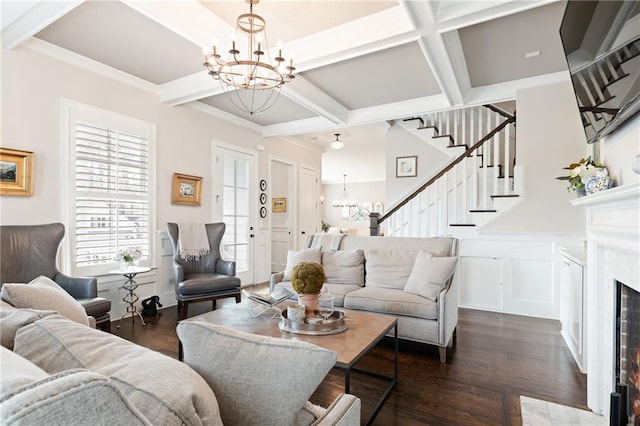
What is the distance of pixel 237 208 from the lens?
541 cm

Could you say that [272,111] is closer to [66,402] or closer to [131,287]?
[131,287]

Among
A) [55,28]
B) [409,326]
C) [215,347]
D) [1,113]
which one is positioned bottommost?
[409,326]

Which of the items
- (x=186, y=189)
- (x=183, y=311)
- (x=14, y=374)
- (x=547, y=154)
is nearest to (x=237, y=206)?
(x=186, y=189)

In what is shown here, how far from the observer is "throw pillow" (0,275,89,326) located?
1.27 m

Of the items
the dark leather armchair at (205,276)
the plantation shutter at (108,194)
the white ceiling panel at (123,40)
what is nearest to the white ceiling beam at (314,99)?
the white ceiling panel at (123,40)

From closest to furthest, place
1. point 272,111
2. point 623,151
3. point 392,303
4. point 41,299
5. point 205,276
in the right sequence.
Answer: point 41,299 < point 623,151 < point 392,303 < point 205,276 < point 272,111

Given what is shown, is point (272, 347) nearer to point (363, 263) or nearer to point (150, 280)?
point (363, 263)

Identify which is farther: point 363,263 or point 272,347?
point 363,263

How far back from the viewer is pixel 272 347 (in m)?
0.81

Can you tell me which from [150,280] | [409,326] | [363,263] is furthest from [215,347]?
[150,280]

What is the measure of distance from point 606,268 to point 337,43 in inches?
100

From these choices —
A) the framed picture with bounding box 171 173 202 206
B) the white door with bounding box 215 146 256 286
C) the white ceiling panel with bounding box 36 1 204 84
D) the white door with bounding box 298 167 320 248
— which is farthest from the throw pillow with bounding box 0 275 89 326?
the white door with bounding box 298 167 320 248

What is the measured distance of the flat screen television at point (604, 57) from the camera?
135 centimetres

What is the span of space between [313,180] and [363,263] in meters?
4.03
